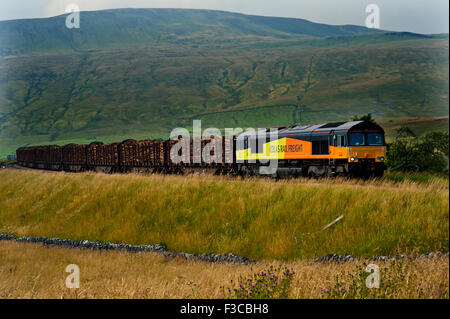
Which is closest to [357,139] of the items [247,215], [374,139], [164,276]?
[374,139]

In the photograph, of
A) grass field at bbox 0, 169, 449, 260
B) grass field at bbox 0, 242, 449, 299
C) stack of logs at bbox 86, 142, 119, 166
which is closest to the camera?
grass field at bbox 0, 242, 449, 299

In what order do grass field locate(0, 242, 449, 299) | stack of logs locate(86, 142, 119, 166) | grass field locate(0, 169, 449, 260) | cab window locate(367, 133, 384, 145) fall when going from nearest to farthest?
grass field locate(0, 242, 449, 299) < grass field locate(0, 169, 449, 260) < cab window locate(367, 133, 384, 145) < stack of logs locate(86, 142, 119, 166)

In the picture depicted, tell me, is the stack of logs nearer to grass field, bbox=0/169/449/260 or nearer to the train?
the train

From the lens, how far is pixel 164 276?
15.9 m

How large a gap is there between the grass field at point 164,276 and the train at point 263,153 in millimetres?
12987

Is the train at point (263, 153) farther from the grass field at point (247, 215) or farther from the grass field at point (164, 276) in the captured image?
the grass field at point (164, 276)

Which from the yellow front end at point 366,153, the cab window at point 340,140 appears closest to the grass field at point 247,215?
the yellow front end at point 366,153

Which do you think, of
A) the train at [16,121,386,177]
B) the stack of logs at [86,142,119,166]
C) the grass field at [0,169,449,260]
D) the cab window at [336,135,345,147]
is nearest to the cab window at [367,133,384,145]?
the train at [16,121,386,177]

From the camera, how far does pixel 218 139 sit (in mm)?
41406

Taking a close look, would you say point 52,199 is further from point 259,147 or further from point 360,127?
point 360,127

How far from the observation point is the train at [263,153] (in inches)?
1122

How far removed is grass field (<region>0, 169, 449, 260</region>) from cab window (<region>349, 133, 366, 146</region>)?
3.04 meters

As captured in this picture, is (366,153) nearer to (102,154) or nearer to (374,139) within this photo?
(374,139)

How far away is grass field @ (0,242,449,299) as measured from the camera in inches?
391
